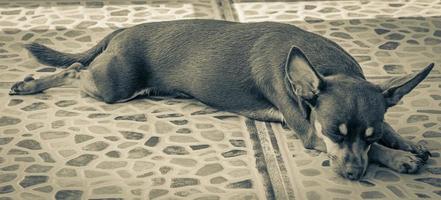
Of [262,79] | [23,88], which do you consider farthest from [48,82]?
[262,79]

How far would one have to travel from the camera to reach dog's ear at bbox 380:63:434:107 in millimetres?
3023

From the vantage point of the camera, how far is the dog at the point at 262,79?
3021mm

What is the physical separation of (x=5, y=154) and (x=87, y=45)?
120cm

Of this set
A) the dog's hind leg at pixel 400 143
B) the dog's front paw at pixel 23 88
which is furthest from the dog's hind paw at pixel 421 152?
the dog's front paw at pixel 23 88

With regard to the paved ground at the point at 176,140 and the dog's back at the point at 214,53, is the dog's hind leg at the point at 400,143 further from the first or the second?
the dog's back at the point at 214,53

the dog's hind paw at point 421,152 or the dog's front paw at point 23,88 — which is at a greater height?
the dog's front paw at point 23,88

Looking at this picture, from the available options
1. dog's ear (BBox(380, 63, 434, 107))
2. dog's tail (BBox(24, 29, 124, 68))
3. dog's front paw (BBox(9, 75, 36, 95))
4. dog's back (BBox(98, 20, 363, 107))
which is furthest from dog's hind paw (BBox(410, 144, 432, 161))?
dog's front paw (BBox(9, 75, 36, 95))

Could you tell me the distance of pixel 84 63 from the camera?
3.88 metres

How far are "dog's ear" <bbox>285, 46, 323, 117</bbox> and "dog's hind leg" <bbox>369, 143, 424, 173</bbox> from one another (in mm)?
311

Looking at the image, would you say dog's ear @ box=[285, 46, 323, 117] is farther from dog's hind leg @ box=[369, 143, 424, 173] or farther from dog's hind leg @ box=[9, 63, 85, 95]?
dog's hind leg @ box=[9, 63, 85, 95]

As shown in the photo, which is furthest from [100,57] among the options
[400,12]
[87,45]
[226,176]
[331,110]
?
[400,12]

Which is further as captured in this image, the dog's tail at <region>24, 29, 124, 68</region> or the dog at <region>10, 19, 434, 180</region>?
the dog's tail at <region>24, 29, 124, 68</region>

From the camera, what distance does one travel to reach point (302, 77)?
312 centimetres

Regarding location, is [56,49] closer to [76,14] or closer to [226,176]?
[76,14]
